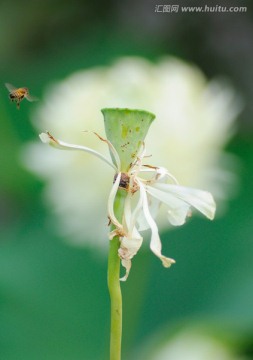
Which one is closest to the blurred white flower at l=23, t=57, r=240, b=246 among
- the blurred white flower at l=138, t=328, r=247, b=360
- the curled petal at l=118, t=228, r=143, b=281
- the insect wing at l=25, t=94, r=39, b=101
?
the insect wing at l=25, t=94, r=39, b=101

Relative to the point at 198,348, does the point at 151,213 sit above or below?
above

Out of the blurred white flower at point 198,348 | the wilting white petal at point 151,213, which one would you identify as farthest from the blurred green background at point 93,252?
the wilting white petal at point 151,213

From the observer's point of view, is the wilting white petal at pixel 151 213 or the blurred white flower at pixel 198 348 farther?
the blurred white flower at pixel 198 348

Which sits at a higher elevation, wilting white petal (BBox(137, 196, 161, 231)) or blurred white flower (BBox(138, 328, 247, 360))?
wilting white petal (BBox(137, 196, 161, 231))

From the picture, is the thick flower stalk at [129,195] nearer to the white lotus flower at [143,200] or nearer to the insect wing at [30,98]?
the white lotus flower at [143,200]

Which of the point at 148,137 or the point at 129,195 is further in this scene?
the point at 148,137

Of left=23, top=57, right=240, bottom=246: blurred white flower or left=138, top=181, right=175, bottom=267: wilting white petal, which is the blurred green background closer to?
left=23, top=57, right=240, bottom=246: blurred white flower

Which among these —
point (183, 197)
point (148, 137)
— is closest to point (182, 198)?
point (183, 197)

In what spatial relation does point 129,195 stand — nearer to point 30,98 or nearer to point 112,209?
point 112,209
